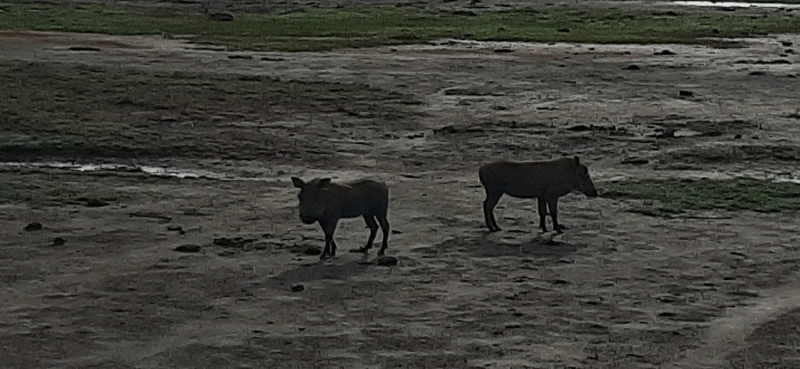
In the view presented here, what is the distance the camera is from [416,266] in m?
11.1

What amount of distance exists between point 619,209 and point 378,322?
4.62 metres

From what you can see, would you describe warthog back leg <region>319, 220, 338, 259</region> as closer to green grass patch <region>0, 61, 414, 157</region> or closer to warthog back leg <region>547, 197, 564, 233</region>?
warthog back leg <region>547, 197, 564, 233</region>

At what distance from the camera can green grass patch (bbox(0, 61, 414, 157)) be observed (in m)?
16.7

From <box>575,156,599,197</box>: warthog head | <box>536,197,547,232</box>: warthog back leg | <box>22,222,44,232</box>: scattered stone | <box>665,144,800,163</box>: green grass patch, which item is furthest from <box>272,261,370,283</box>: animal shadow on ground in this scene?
<box>665,144,800,163</box>: green grass patch

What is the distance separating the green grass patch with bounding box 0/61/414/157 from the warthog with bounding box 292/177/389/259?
Result: 17.9ft

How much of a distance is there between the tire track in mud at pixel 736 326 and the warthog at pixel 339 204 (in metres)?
2.88

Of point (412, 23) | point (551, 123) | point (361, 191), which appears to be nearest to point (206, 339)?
point (361, 191)

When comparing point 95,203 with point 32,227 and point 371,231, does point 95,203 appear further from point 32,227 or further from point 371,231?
point 371,231

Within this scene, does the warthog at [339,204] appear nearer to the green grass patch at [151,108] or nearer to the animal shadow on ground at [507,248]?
the animal shadow on ground at [507,248]

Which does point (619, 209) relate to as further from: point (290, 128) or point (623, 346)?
point (290, 128)

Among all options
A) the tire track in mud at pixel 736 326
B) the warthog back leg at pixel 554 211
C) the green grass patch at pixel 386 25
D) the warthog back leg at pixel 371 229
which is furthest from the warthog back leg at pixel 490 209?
the green grass patch at pixel 386 25

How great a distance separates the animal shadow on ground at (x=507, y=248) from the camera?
11.5m

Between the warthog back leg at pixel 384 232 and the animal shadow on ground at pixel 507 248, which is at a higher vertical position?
the warthog back leg at pixel 384 232

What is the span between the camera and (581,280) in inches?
422
